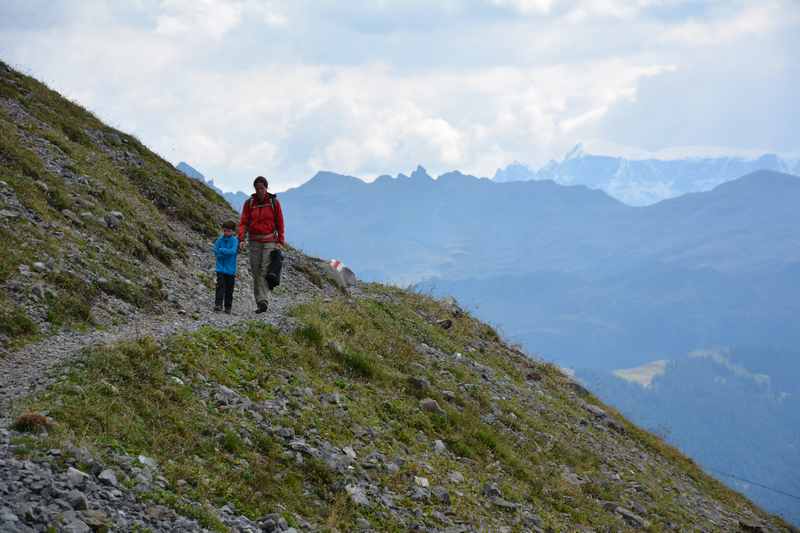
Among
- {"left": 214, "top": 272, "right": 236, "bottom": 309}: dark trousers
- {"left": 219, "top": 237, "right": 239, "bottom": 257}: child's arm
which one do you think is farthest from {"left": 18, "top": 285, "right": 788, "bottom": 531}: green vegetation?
{"left": 219, "top": 237, "right": 239, "bottom": 257}: child's arm

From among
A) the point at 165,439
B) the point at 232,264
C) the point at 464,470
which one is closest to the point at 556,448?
the point at 464,470

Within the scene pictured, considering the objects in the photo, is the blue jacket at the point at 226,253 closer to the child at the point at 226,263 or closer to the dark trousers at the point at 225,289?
the child at the point at 226,263

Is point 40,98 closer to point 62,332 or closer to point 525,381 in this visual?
point 62,332

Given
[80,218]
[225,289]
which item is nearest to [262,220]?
[225,289]

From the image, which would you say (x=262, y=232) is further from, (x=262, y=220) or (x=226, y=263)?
(x=226, y=263)

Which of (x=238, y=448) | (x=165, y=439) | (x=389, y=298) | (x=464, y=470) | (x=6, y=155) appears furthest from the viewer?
(x=389, y=298)

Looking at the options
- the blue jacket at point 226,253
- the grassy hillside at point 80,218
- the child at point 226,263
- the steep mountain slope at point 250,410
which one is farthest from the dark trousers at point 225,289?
the grassy hillside at point 80,218

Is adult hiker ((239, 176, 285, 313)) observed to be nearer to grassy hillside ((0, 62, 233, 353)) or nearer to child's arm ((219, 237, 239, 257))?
child's arm ((219, 237, 239, 257))

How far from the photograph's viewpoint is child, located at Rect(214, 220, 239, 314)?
2002 cm

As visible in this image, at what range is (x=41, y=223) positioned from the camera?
61.7 feet

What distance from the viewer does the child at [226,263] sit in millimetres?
20016

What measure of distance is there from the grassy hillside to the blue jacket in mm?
1689

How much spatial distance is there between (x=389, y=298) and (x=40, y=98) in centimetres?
1721

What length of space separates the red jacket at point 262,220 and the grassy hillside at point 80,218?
2.88 metres
